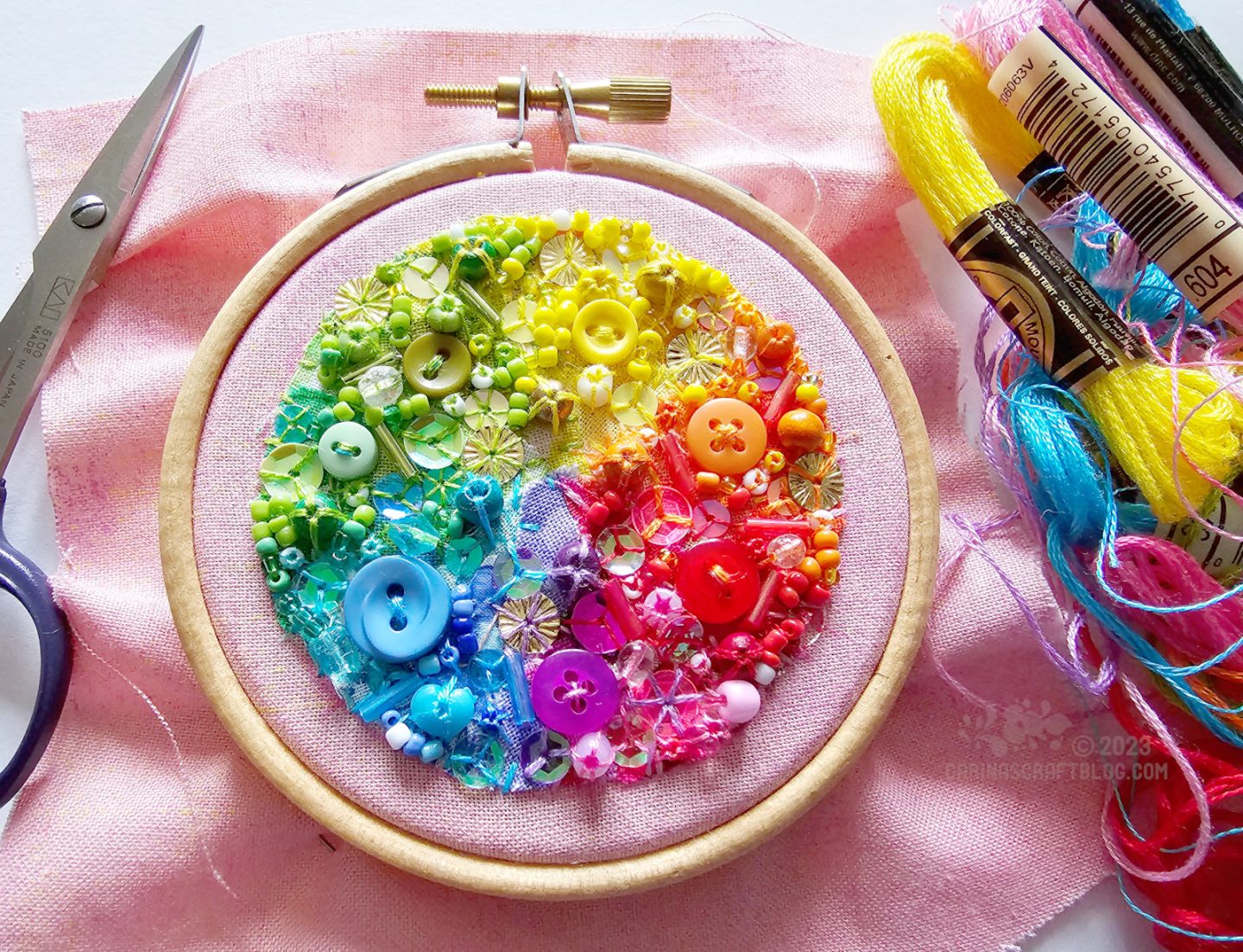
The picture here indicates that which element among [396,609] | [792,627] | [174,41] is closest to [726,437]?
[792,627]

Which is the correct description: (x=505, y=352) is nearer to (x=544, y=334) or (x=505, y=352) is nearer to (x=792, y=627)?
(x=544, y=334)

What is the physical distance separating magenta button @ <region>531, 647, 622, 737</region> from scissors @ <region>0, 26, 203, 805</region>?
409 mm

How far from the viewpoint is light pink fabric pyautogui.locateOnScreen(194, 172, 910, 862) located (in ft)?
2.32

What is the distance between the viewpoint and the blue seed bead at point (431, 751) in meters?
0.69

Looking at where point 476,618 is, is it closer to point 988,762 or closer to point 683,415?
point 683,415

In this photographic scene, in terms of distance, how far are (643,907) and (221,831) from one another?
356 millimetres

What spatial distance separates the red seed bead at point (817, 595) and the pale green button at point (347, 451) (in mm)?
342

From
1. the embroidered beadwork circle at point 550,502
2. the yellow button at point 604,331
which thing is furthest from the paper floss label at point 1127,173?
the yellow button at point 604,331

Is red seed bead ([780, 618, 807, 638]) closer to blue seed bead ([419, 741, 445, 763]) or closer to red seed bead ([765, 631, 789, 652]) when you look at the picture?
red seed bead ([765, 631, 789, 652])

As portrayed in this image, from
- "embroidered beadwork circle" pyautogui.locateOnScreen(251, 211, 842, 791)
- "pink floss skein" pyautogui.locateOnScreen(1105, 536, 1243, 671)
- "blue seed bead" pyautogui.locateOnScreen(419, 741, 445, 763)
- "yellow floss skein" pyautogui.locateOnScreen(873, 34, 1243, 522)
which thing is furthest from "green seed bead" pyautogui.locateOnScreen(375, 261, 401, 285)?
"pink floss skein" pyautogui.locateOnScreen(1105, 536, 1243, 671)

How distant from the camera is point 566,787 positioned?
708 millimetres

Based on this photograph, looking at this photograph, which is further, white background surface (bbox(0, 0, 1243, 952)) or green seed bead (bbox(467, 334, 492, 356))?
white background surface (bbox(0, 0, 1243, 952))

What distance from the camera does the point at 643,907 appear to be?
0.83 meters

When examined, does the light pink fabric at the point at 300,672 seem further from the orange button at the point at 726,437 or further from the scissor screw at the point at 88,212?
the orange button at the point at 726,437
